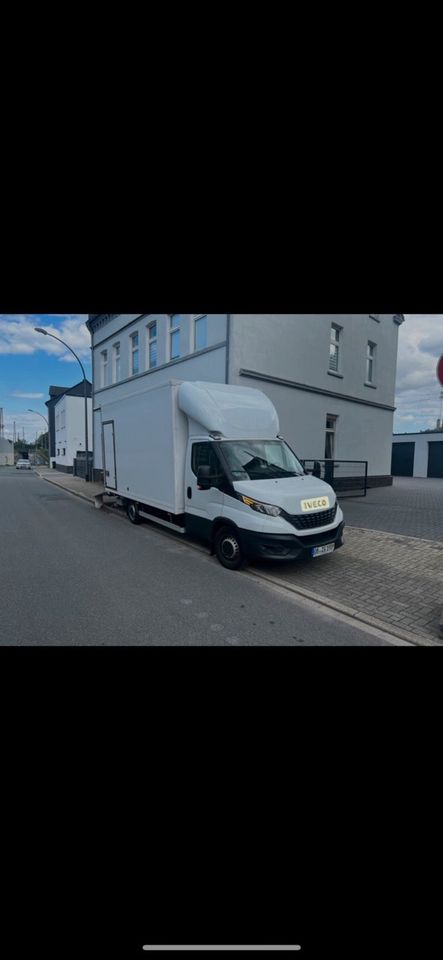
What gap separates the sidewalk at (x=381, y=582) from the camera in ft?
13.8

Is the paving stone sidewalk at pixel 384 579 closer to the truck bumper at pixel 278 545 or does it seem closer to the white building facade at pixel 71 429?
the truck bumper at pixel 278 545

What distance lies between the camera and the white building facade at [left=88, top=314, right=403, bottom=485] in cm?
1125

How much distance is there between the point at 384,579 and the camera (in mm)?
5465

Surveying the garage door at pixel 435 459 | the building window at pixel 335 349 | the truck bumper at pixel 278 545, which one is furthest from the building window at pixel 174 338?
the garage door at pixel 435 459

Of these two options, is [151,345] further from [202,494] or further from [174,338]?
[202,494]

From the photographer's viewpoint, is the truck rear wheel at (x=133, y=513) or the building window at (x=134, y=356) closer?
the truck rear wheel at (x=133, y=513)

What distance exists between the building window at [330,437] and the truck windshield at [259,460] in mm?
8829

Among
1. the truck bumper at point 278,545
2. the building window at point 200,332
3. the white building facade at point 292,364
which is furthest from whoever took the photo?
the building window at point 200,332

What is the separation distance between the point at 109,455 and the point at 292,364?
6625 mm

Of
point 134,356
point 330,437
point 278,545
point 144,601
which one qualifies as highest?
point 134,356

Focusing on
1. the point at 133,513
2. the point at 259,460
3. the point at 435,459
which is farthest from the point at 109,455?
the point at 435,459

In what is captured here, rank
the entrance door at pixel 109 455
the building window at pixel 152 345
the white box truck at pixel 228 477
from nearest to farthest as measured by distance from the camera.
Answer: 1. the white box truck at pixel 228 477
2. the entrance door at pixel 109 455
3. the building window at pixel 152 345
